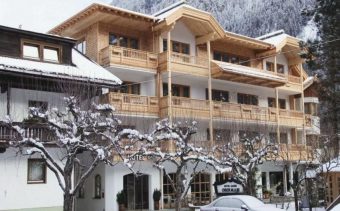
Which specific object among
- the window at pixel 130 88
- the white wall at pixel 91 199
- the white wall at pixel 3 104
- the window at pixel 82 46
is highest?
the window at pixel 82 46

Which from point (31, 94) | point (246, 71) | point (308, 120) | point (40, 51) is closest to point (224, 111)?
point (246, 71)

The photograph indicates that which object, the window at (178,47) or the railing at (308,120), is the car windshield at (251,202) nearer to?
the window at (178,47)

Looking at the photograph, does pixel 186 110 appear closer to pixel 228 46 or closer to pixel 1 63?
pixel 228 46

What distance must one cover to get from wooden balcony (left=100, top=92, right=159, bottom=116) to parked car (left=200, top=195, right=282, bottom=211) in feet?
34.8

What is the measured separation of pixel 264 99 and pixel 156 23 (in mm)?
13907

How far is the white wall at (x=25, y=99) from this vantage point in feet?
85.3

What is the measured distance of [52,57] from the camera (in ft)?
95.1

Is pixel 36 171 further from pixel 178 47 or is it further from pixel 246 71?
pixel 246 71

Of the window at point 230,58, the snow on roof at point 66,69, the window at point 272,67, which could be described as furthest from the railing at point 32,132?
the window at point 272,67

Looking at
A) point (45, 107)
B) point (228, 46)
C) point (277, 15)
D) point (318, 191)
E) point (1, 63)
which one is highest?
point (277, 15)

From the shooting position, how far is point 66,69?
27875mm

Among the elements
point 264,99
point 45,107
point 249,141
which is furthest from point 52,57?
point 264,99

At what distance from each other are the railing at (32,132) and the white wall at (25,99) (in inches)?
47.8

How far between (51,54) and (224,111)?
13617 millimetres
